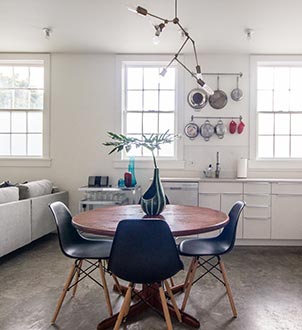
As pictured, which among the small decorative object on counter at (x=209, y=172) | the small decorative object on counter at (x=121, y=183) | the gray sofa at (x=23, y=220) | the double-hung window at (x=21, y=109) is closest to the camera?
the gray sofa at (x=23, y=220)

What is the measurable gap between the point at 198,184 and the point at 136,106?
1707 mm

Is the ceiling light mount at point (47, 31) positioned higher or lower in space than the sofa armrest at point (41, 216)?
higher

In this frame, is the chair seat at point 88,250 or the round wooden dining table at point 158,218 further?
the chair seat at point 88,250

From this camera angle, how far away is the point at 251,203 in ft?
13.7

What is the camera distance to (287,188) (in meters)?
4.16

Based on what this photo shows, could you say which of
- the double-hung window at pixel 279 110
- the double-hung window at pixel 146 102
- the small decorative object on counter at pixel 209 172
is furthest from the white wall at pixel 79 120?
the double-hung window at pixel 279 110

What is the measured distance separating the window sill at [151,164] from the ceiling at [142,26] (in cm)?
170

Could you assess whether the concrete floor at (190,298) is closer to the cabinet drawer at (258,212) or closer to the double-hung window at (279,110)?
the cabinet drawer at (258,212)

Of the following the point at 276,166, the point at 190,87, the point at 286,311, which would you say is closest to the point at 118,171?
the point at 190,87

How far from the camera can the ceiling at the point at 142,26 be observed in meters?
3.33

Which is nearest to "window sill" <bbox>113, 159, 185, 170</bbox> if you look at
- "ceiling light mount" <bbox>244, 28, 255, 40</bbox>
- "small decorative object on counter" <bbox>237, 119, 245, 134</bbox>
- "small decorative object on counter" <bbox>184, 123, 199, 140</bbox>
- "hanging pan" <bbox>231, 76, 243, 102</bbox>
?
"small decorative object on counter" <bbox>184, 123, 199, 140</bbox>

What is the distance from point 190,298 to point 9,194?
7.53 feet

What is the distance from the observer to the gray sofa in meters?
3.29

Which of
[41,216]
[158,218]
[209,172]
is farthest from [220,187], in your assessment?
[41,216]
